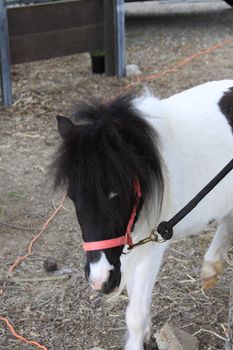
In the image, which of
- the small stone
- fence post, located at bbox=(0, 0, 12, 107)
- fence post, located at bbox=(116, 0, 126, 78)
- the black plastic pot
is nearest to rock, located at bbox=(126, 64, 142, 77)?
fence post, located at bbox=(116, 0, 126, 78)

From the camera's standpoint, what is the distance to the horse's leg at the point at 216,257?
3049mm

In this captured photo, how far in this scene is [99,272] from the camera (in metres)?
2.00

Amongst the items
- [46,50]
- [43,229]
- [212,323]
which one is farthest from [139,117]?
[46,50]

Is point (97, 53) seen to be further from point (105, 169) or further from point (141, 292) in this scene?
point (105, 169)

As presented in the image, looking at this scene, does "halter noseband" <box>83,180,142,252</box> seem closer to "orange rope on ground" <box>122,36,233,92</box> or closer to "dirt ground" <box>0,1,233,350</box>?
"dirt ground" <box>0,1,233,350</box>

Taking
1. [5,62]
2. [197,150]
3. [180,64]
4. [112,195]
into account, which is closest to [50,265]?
[197,150]

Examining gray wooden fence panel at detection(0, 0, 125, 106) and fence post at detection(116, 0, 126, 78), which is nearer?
gray wooden fence panel at detection(0, 0, 125, 106)

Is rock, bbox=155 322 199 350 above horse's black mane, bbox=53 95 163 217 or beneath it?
beneath

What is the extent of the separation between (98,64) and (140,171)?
522 centimetres

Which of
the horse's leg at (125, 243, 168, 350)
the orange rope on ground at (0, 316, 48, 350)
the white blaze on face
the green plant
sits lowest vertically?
the green plant

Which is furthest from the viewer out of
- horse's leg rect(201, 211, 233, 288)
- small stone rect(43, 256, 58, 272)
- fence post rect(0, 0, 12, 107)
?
fence post rect(0, 0, 12, 107)

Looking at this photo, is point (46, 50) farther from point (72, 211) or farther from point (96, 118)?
point (96, 118)

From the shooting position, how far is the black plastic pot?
22.7 ft

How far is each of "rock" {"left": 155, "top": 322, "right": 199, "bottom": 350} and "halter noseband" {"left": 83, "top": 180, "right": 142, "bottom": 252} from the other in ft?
2.13
